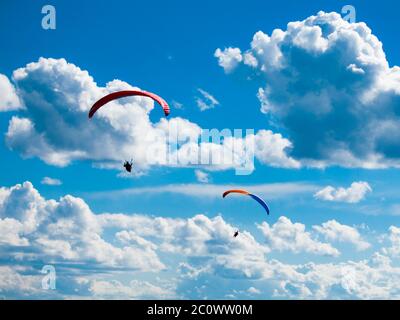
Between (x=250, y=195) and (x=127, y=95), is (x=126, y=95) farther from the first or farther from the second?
(x=250, y=195)

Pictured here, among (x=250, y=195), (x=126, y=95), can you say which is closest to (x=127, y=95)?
(x=126, y=95)
